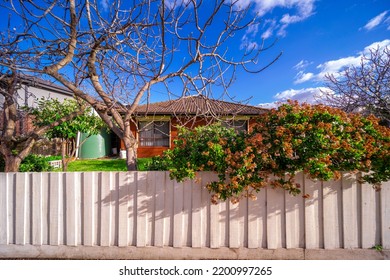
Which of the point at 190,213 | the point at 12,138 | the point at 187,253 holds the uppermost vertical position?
the point at 12,138

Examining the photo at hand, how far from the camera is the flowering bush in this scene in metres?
2.42

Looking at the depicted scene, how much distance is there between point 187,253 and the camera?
2.74 m

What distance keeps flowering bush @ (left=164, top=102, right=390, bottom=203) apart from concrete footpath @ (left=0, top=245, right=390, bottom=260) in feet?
2.78

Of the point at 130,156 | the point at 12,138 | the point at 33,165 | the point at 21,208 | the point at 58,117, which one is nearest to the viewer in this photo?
the point at 21,208

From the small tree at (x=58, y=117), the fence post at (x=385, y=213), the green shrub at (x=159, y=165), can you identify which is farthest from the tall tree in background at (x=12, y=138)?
the fence post at (x=385, y=213)

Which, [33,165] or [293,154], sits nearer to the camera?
[293,154]

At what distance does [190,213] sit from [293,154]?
5.52 feet

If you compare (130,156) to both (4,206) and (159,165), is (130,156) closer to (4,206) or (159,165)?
(159,165)

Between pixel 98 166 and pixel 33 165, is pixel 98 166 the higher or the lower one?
the lower one

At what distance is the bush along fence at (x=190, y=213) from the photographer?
8.75ft

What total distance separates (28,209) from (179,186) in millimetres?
2339

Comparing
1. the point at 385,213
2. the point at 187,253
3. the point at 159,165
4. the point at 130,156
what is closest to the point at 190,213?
the point at 187,253

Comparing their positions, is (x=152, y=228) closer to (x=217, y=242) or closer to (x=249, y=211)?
(x=217, y=242)

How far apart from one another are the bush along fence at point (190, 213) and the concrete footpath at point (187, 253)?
0.07 metres
